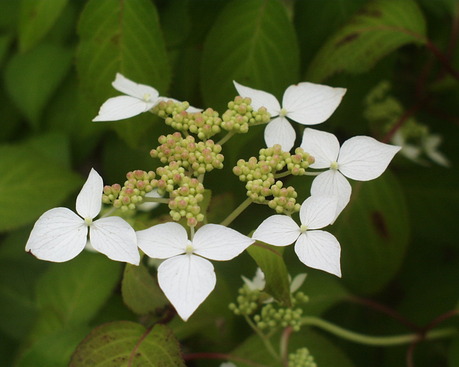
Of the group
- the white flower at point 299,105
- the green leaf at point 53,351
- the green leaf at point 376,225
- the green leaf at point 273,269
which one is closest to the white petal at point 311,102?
the white flower at point 299,105

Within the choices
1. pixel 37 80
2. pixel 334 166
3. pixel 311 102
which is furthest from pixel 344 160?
pixel 37 80

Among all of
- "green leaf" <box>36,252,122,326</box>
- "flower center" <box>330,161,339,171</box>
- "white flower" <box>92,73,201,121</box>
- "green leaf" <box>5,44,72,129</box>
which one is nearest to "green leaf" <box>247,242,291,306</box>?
"flower center" <box>330,161,339,171</box>

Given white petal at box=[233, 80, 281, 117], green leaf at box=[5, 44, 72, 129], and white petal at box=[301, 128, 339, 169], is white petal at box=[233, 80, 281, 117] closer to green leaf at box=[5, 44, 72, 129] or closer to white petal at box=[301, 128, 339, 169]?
white petal at box=[301, 128, 339, 169]

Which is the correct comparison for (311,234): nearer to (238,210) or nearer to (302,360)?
(238,210)

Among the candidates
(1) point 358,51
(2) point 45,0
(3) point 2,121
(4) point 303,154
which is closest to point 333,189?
(4) point 303,154

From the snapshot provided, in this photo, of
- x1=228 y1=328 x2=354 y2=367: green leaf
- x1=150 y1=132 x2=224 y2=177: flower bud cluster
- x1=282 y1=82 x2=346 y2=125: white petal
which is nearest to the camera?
x1=150 y1=132 x2=224 y2=177: flower bud cluster

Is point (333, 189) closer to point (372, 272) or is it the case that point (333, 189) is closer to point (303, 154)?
point (303, 154)
